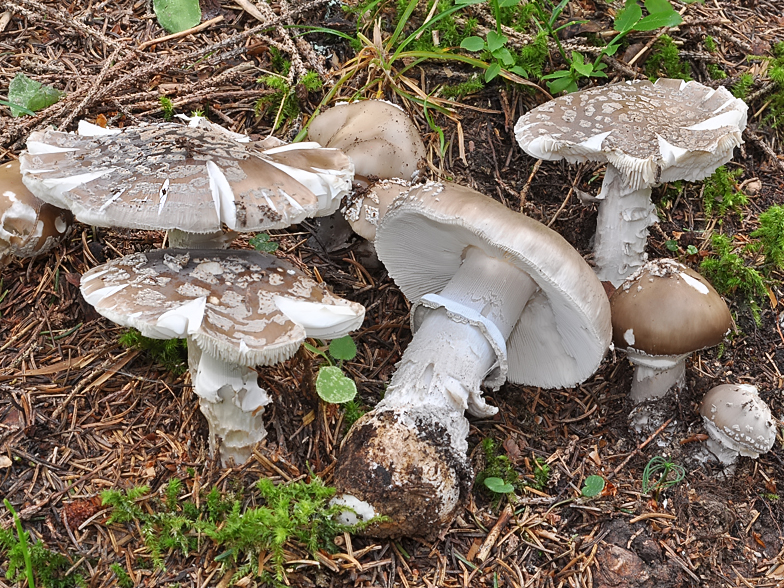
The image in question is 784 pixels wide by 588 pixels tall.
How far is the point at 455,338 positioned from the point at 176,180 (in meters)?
1.39

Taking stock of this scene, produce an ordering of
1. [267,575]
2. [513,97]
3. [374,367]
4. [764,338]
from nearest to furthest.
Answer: [267,575] → [374,367] → [764,338] → [513,97]

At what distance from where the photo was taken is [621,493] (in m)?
3.12

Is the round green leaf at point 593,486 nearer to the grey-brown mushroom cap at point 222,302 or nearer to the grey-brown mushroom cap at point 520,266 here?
the grey-brown mushroom cap at point 520,266

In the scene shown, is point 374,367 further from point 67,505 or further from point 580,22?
point 580,22

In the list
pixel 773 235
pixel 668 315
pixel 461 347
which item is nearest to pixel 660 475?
pixel 668 315

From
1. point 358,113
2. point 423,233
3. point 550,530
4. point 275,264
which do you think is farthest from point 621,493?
point 358,113

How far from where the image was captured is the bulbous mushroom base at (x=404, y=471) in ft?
8.82

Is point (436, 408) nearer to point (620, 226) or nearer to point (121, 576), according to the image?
point (121, 576)

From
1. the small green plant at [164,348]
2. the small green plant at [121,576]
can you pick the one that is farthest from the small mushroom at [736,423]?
the small green plant at [121,576]

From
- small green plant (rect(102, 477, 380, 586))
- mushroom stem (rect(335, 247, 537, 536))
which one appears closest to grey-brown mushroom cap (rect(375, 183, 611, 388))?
mushroom stem (rect(335, 247, 537, 536))

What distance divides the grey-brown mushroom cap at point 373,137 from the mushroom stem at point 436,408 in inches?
29.1

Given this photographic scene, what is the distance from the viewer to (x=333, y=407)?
10.4ft

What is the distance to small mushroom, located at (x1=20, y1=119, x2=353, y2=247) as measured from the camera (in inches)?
90.2

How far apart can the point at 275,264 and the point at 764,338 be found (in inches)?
114
